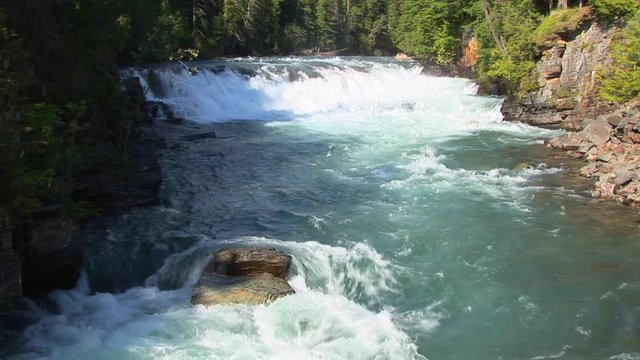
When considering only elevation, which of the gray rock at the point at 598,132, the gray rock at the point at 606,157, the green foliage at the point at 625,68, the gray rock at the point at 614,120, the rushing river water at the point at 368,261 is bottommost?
the rushing river water at the point at 368,261

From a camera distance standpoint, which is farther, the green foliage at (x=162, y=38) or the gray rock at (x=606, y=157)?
the green foliage at (x=162, y=38)

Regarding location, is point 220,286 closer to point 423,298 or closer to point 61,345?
point 61,345

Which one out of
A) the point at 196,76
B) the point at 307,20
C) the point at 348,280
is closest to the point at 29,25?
the point at 348,280

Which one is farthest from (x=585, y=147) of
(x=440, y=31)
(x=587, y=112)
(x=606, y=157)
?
(x=440, y=31)

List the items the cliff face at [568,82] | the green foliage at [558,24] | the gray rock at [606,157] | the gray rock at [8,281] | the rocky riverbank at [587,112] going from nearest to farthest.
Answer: the gray rock at [8,281]
the rocky riverbank at [587,112]
the gray rock at [606,157]
the cliff face at [568,82]
the green foliage at [558,24]

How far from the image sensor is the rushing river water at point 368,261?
8.96 meters

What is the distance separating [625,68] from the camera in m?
21.6

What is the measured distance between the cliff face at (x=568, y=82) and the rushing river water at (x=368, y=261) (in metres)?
2.85

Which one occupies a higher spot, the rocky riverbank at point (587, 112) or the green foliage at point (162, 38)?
the green foliage at point (162, 38)

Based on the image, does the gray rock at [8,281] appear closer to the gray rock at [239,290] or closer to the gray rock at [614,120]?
the gray rock at [239,290]

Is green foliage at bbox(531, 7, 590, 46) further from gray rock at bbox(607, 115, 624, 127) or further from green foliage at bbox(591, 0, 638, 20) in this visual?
gray rock at bbox(607, 115, 624, 127)

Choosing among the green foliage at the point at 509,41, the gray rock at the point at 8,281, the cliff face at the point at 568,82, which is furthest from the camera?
the green foliage at the point at 509,41

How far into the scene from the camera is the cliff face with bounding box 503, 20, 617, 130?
77.3 ft

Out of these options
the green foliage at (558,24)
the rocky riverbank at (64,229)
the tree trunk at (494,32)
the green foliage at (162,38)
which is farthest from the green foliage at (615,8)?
the green foliage at (162,38)
